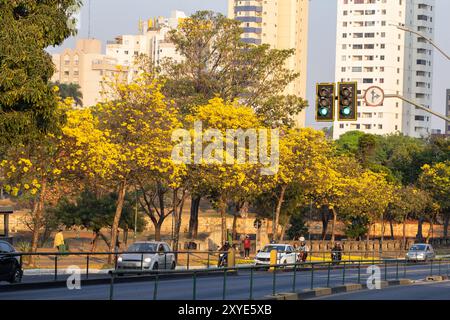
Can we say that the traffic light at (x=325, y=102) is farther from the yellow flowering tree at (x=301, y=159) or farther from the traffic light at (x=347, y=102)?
the yellow flowering tree at (x=301, y=159)

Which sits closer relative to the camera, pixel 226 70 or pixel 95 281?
pixel 95 281

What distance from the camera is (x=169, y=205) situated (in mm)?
103812

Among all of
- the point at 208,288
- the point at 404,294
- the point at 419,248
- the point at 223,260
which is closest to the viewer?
the point at 208,288

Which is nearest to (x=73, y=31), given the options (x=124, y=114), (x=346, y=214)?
(x=124, y=114)

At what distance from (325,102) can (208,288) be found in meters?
9.17

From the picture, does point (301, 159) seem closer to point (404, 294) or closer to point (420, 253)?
point (420, 253)

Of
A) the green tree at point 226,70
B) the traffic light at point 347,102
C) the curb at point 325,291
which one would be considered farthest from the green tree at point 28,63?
the green tree at point 226,70

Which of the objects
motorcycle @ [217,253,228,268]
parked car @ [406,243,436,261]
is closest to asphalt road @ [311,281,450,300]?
motorcycle @ [217,253,228,268]

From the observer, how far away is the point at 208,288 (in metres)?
28.0

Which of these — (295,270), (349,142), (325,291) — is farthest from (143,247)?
(349,142)

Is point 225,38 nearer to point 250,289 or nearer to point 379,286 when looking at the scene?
point 379,286

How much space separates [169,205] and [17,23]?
67.4 metres

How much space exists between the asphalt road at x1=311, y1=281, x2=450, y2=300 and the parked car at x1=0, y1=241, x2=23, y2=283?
1046 centimetres

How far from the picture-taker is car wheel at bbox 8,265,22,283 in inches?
1476
